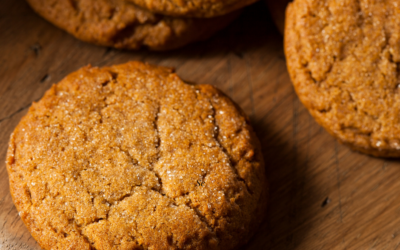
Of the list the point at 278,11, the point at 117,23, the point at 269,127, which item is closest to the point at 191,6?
the point at 117,23

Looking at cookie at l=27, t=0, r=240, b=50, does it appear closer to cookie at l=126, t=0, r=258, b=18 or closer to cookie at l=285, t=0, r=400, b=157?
cookie at l=126, t=0, r=258, b=18

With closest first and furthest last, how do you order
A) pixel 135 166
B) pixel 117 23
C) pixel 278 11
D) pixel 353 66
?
pixel 135 166
pixel 353 66
pixel 117 23
pixel 278 11

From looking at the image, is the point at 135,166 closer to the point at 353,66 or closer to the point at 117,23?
the point at 117,23

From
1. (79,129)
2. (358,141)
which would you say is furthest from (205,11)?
(358,141)

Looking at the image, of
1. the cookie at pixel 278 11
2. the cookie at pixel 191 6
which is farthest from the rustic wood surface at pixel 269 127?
the cookie at pixel 191 6

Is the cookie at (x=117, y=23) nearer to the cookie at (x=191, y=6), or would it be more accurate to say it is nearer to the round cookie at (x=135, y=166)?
the cookie at (x=191, y=6)

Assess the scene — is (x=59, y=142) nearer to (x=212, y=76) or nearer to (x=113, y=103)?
(x=113, y=103)

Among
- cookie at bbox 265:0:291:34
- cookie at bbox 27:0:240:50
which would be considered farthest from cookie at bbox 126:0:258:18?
cookie at bbox 265:0:291:34
